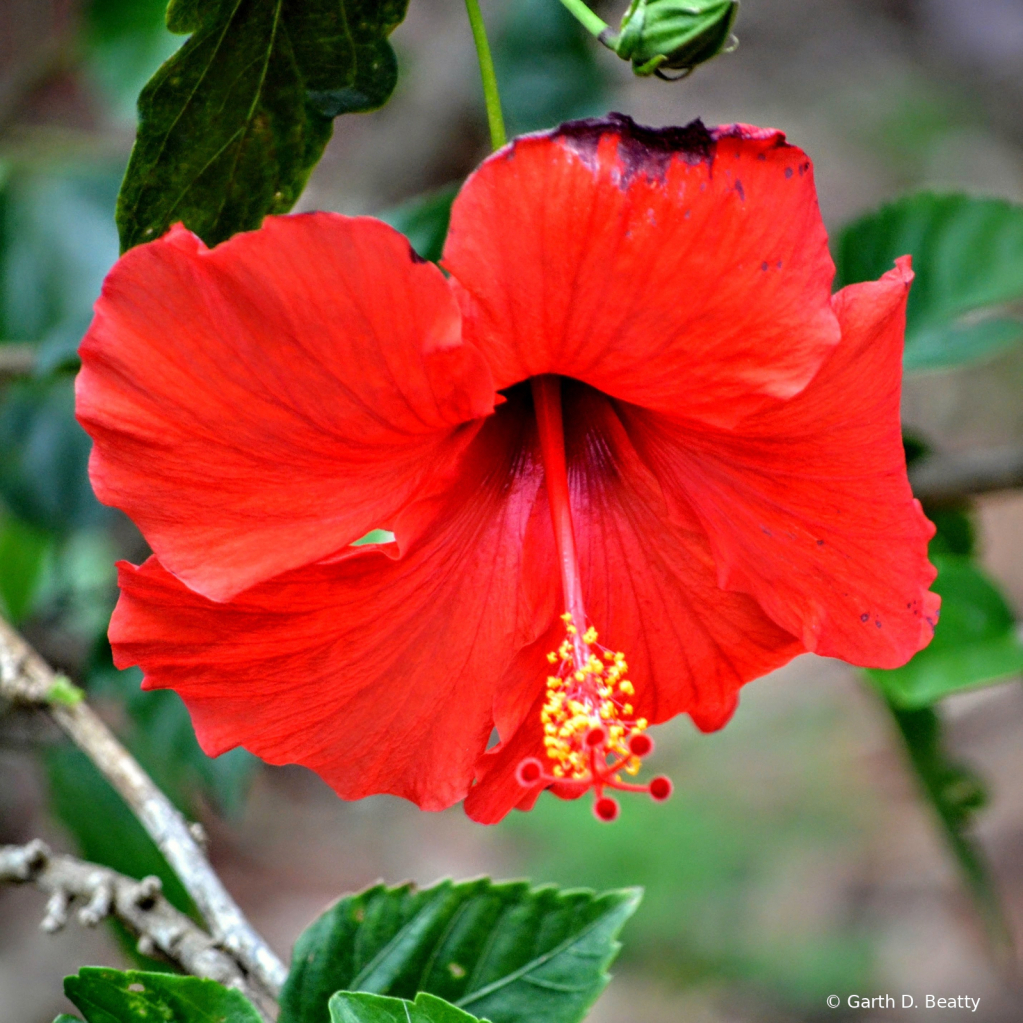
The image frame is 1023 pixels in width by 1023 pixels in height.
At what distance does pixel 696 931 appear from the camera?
3113 millimetres

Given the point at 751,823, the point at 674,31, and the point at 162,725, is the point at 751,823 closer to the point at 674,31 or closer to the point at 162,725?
the point at 162,725

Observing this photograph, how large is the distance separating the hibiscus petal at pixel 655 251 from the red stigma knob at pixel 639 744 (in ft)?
0.92

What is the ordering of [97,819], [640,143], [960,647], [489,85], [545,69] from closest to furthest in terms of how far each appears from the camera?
[640,143]
[489,85]
[960,647]
[97,819]
[545,69]

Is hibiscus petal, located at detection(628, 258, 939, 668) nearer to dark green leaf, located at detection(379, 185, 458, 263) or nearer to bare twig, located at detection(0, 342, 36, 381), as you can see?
dark green leaf, located at detection(379, 185, 458, 263)

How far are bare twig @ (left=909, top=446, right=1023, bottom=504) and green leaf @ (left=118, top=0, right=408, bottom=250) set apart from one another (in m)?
0.99

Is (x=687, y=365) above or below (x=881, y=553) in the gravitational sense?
above

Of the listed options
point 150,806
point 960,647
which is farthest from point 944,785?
point 150,806

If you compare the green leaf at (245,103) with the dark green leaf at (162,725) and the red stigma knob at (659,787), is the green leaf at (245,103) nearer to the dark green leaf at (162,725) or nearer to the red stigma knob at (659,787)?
the red stigma knob at (659,787)

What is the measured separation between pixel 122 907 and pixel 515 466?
512 millimetres

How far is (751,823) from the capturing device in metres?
3.35

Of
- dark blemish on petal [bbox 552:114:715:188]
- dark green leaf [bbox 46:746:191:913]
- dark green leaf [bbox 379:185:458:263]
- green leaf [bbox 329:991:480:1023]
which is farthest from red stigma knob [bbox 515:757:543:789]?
dark green leaf [bbox 46:746:191:913]

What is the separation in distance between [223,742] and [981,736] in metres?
3.04

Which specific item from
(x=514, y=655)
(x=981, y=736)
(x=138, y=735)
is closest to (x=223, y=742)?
(x=514, y=655)

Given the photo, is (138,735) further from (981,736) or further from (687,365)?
(981,736)
